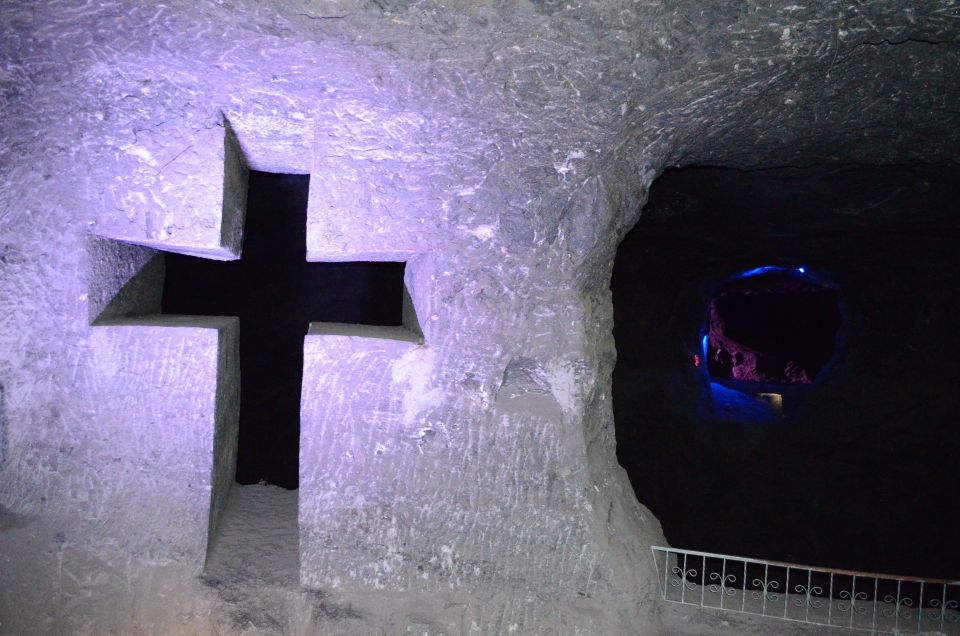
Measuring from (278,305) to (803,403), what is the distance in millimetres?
5187

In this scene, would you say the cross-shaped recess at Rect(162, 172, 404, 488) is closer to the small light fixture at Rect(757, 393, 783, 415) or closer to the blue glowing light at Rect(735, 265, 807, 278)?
the blue glowing light at Rect(735, 265, 807, 278)

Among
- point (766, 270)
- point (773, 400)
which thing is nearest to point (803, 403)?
Answer: point (773, 400)

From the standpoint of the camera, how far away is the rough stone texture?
226cm

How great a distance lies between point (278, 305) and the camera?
14.6 ft

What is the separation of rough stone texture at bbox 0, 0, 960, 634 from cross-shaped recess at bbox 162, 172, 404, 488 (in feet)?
5.62

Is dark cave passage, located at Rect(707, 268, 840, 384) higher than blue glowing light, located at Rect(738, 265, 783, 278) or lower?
lower

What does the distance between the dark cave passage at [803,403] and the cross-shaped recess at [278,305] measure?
94.3 inches

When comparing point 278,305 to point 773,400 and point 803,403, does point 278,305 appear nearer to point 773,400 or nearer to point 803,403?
point 803,403

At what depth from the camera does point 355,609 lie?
8.27 feet

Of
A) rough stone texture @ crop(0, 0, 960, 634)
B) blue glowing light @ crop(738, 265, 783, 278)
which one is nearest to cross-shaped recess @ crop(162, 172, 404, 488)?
rough stone texture @ crop(0, 0, 960, 634)

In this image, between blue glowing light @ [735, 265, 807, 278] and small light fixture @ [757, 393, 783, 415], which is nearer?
blue glowing light @ [735, 265, 807, 278]

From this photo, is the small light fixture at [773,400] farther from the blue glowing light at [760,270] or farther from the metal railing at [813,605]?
the metal railing at [813,605]

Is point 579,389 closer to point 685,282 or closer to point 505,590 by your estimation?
point 505,590

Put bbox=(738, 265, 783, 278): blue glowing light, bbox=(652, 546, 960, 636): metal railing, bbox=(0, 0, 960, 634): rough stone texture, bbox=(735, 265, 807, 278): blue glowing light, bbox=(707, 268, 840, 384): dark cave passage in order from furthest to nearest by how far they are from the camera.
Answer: bbox=(707, 268, 840, 384): dark cave passage, bbox=(738, 265, 783, 278): blue glowing light, bbox=(735, 265, 807, 278): blue glowing light, bbox=(652, 546, 960, 636): metal railing, bbox=(0, 0, 960, 634): rough stone texture
